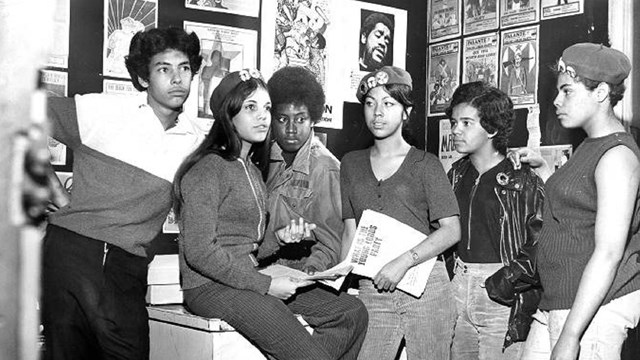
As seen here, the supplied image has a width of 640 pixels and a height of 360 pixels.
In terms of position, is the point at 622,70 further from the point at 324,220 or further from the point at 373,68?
the point at 373,68

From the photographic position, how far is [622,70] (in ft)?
7.89

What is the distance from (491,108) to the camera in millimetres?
3355

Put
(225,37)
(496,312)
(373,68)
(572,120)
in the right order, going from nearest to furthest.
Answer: (572,120)
(496,312)
(225,37)
(373,68)

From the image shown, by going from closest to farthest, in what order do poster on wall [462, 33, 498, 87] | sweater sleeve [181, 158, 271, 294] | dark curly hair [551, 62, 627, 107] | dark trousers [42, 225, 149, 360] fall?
dark curly hair [551, 62, 627, 107] < dark trousers [42, 225, 149, 360] < sweater sleeve [181, 158, 271, 294] < poster on wall [462, 33, 498, 87]

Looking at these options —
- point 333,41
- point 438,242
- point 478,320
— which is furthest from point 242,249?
point 333,41

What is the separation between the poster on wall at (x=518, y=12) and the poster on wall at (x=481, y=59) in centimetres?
10

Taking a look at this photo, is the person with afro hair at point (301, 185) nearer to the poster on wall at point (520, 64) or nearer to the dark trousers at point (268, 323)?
the dark trousers at point (268, 323)

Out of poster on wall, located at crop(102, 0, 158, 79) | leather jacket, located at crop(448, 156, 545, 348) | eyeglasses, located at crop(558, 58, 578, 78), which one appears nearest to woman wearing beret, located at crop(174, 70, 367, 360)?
leather jacket, located at crop(448, 156, 545, 348)

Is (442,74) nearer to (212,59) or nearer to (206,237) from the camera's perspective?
(212,59)

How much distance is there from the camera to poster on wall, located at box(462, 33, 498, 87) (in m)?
4.05

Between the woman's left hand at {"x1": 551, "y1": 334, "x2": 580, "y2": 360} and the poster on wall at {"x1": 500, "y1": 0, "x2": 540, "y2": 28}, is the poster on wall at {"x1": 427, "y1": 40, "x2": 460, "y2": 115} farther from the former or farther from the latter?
the woman's left hand at {"x1": 551, "y1": 334, "x2": 580, "y2": 360}

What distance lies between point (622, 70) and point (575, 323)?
0.82 m

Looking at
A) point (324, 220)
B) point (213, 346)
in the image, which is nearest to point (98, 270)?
point (213, 346)

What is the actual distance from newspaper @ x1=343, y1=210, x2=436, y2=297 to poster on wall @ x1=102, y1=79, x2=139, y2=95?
3.92 feet
